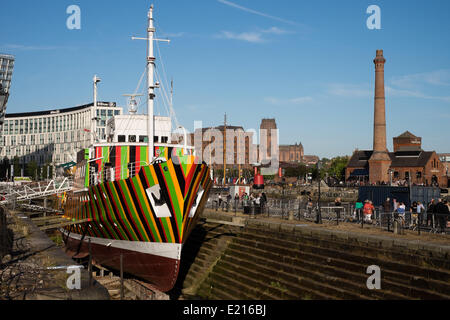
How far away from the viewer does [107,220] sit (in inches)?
732

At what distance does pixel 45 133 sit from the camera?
129875 millimetres

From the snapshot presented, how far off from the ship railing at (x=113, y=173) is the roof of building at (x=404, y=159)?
7544 cm

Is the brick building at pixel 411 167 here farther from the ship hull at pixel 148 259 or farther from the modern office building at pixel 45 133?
the ship hull at pixel 148 259

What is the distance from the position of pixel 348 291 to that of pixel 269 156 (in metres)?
161

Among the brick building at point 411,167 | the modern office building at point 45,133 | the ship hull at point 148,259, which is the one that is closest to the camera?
the ship hull at point 148,259

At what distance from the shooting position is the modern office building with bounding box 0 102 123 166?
118 metres

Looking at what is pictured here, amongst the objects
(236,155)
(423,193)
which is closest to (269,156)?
(236,155)

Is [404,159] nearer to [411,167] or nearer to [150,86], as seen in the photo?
[411,167]

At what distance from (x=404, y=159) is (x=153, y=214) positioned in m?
80.8

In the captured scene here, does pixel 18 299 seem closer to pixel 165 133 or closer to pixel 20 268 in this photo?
pixel 20 268

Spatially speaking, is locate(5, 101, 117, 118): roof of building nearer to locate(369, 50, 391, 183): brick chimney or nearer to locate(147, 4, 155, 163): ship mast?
locate(369, 50, 391, 183): brick chimney

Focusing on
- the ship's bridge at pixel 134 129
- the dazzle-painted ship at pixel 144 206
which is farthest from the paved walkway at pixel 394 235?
the ship's bridge at pixel 134 129

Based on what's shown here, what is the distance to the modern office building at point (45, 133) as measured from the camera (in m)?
118

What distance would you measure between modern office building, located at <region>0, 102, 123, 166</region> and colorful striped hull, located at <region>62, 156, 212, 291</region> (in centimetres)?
10166
